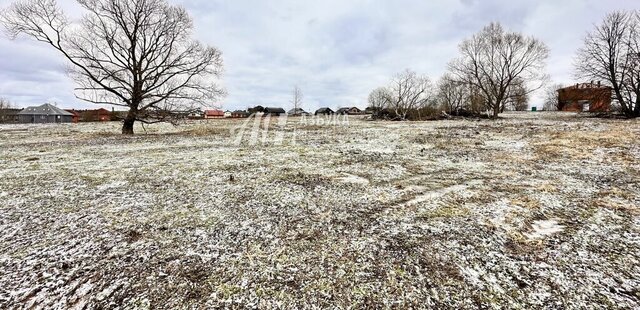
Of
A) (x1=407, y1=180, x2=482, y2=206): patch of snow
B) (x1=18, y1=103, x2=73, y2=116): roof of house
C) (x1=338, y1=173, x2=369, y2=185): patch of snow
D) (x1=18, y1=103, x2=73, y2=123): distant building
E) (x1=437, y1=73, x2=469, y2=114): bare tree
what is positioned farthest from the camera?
(x1=18, y1=103, x2=73, y2=116): roof of house

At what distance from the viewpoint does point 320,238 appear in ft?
10.9

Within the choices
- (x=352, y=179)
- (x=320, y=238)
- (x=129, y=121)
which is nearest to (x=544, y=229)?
(x=320, y=238)

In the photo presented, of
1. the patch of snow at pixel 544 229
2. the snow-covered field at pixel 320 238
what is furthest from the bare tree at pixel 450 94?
the patch of snow at pixel 544 229

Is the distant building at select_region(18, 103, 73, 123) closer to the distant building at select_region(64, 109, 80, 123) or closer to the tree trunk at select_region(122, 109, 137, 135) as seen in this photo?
the distant building at select_region(64, 109, 80, 123)

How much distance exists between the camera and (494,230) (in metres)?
3.47

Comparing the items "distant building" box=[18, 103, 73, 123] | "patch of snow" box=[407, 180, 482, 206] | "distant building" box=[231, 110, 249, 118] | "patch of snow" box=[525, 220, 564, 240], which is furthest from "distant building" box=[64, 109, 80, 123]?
"patch of snow" box=[525, 220, 564, 240]

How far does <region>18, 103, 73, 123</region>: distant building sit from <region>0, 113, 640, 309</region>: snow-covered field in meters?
79.7

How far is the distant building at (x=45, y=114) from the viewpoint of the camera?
208 ft

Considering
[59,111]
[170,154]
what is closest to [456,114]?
[170,154]

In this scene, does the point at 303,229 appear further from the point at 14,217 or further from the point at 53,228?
the point at 14,217

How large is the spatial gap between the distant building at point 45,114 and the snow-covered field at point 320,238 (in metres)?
79.7

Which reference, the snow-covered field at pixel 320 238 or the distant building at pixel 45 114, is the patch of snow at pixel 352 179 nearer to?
the snow-covered field at pixel 320 238

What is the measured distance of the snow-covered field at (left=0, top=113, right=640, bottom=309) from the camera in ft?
7.76

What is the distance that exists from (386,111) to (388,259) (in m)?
31.6
